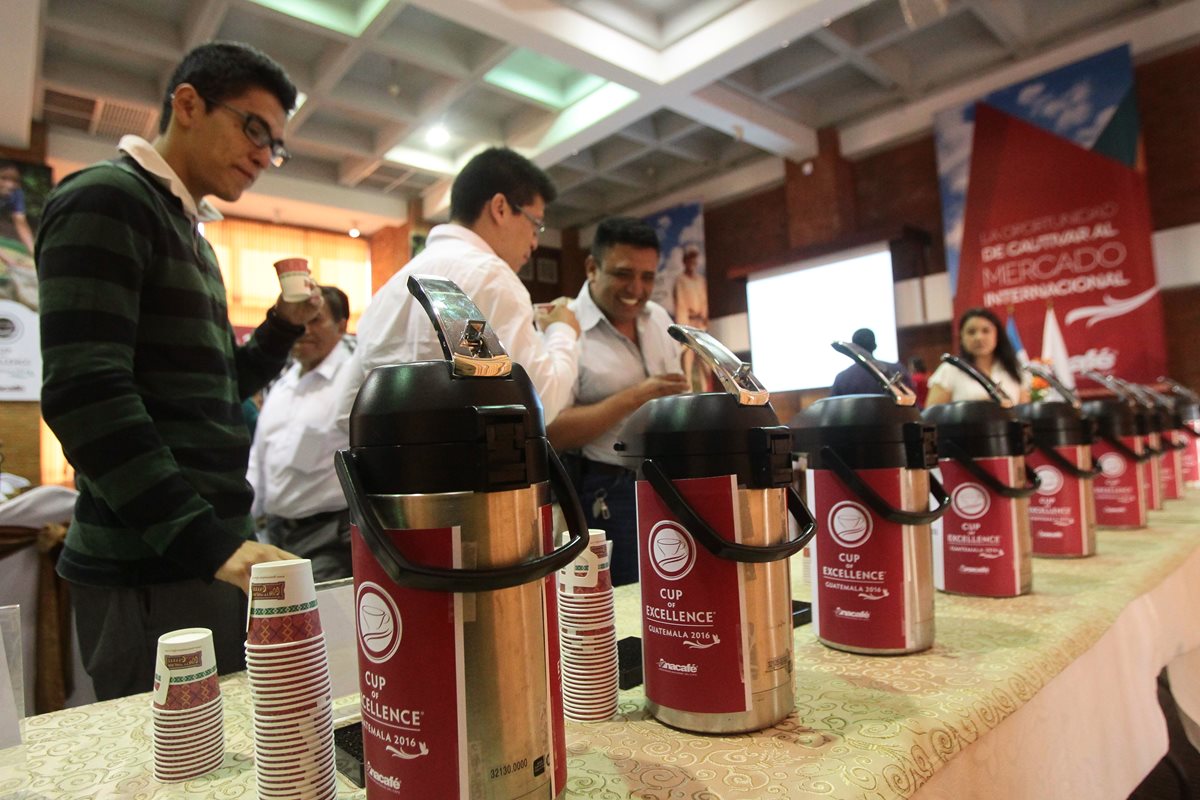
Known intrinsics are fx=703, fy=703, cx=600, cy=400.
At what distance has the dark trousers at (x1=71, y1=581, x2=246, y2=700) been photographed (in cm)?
107

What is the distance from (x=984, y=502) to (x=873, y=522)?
36cm

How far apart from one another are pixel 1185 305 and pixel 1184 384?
51 cm

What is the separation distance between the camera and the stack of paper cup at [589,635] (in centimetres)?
62

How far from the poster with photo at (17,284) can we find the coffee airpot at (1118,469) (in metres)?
6.11

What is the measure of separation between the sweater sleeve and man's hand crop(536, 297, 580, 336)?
753 millimetres

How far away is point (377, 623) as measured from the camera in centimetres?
44

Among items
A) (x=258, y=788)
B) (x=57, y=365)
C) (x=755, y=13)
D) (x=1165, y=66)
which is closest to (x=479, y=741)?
(x=258, y=788)

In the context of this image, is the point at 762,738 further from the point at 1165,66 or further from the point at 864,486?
the point at 1165,66

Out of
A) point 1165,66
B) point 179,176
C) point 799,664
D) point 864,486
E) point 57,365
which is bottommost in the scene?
point 799,664

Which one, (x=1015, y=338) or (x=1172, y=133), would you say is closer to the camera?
(x=1172, y=133)

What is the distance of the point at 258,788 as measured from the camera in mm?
486

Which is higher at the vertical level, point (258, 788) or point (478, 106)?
point (478, 106)

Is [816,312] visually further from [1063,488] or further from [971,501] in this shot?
[971,501]

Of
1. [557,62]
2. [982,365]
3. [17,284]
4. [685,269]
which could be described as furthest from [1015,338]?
[17,284]
